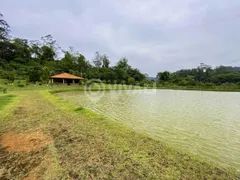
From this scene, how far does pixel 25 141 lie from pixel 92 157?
1875 millimetres

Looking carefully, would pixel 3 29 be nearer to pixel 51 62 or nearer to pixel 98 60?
pixel 51 62

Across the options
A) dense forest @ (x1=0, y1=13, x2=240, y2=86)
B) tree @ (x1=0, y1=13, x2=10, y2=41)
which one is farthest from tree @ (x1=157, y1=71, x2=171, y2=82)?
tree @ (x1=0, y1=13, x2=10, y2=41)

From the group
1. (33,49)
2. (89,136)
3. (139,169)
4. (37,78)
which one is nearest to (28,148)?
(89,136)

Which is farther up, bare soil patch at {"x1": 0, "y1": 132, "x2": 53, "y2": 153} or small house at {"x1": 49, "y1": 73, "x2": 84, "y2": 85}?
small house at {"x1": 49, "y1": 73, "x2": 84, "y2": 85}

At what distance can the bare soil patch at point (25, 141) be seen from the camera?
9.57ft

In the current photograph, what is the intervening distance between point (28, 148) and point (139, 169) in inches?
94.2

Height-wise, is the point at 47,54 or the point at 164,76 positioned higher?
the point at 47,54

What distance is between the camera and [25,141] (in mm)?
3229

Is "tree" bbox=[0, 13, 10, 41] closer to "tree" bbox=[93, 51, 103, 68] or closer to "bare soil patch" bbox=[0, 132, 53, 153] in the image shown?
"tree" bbox=[93, 51, 103, 68]

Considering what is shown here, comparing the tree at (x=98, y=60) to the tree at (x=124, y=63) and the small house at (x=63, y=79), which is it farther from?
the small house at (x=63, y=79)

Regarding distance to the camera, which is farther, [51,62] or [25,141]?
[51,62]

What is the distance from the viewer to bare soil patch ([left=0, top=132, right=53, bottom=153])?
2917mm

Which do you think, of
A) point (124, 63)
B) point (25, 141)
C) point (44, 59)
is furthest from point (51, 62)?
point (25, 141)

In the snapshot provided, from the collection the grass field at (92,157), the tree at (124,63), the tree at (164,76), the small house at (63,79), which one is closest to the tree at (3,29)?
the small house at (63,79)
